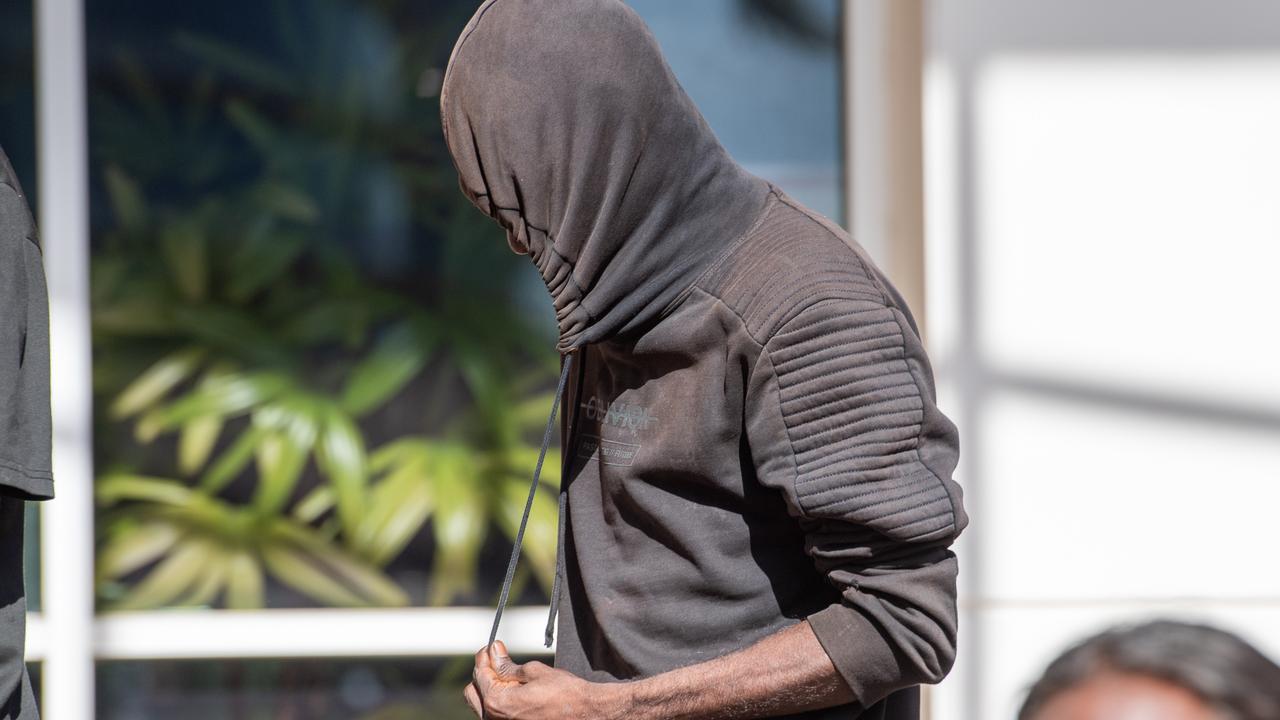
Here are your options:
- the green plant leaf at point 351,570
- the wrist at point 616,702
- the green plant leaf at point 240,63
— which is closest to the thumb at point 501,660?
the wrist at point 616,702

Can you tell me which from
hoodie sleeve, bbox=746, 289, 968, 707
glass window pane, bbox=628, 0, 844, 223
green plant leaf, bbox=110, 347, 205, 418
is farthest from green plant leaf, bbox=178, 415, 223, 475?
hoodie sleeve, bbox=746, 289, 968, 707

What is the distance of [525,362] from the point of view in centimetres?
321

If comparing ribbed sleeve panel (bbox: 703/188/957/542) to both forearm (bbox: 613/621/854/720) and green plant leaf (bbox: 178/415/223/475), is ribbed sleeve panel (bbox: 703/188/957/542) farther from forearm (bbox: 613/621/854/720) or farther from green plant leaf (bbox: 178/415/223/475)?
green plant leaf (bbox: 178/415/223/475)

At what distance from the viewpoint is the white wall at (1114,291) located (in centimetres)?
263

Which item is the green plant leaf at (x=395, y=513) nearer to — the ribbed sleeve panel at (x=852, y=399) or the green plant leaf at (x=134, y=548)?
the green plant leaf at (x=134, y=548)

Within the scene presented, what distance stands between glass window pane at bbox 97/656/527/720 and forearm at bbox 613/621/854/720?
1.84m

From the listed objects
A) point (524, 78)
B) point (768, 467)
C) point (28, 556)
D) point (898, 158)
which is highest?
point (524, 78)

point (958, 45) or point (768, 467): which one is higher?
point (958, 45)

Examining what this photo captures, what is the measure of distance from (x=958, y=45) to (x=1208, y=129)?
1.86 ft

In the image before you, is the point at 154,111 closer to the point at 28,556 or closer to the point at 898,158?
the point at 28,556

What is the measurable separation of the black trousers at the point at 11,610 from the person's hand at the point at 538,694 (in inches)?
29.2

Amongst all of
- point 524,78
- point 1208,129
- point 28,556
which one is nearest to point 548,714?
point 524,78

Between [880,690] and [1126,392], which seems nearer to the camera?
[880,690]

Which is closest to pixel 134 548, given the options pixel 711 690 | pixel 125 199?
pixel 125 199
